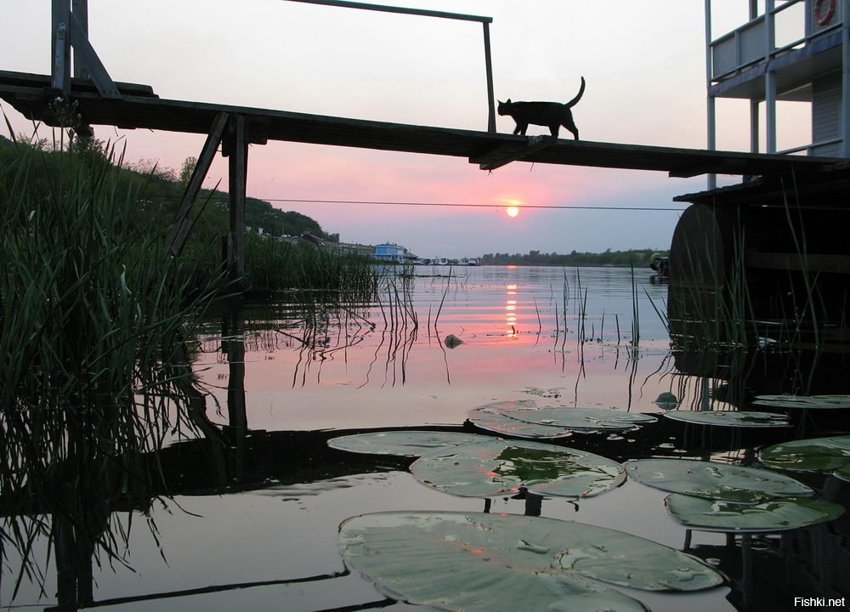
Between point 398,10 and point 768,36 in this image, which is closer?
point 398,10

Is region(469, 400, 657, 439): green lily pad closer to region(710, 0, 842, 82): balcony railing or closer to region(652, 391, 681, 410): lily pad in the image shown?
region(652, 391, 681, 410): lily pad

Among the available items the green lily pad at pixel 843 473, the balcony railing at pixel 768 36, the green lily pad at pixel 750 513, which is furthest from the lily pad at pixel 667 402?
the balcony railing at pixel 768 36

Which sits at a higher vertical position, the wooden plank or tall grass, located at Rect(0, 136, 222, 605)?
the wooden plank

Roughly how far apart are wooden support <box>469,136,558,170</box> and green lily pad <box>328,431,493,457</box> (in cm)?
421

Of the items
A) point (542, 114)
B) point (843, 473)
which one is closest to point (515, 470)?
point (843, 473)

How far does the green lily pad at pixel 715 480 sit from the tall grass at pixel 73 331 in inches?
47.7

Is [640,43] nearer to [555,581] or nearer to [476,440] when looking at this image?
[476,440]

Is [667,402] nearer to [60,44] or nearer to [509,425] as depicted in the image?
[509,425]

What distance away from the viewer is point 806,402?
2.71 metres

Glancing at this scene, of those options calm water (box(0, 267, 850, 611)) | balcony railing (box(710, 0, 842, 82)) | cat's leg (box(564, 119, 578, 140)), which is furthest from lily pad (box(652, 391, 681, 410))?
balcony railing (box(710, 0, 842, 82))

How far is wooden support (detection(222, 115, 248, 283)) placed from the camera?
545 centimetres

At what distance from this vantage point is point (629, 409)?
2689mm

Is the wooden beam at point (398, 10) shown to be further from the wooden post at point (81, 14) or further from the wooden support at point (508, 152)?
the wooden post at point (81, 14)

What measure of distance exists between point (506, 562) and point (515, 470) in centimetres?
57
